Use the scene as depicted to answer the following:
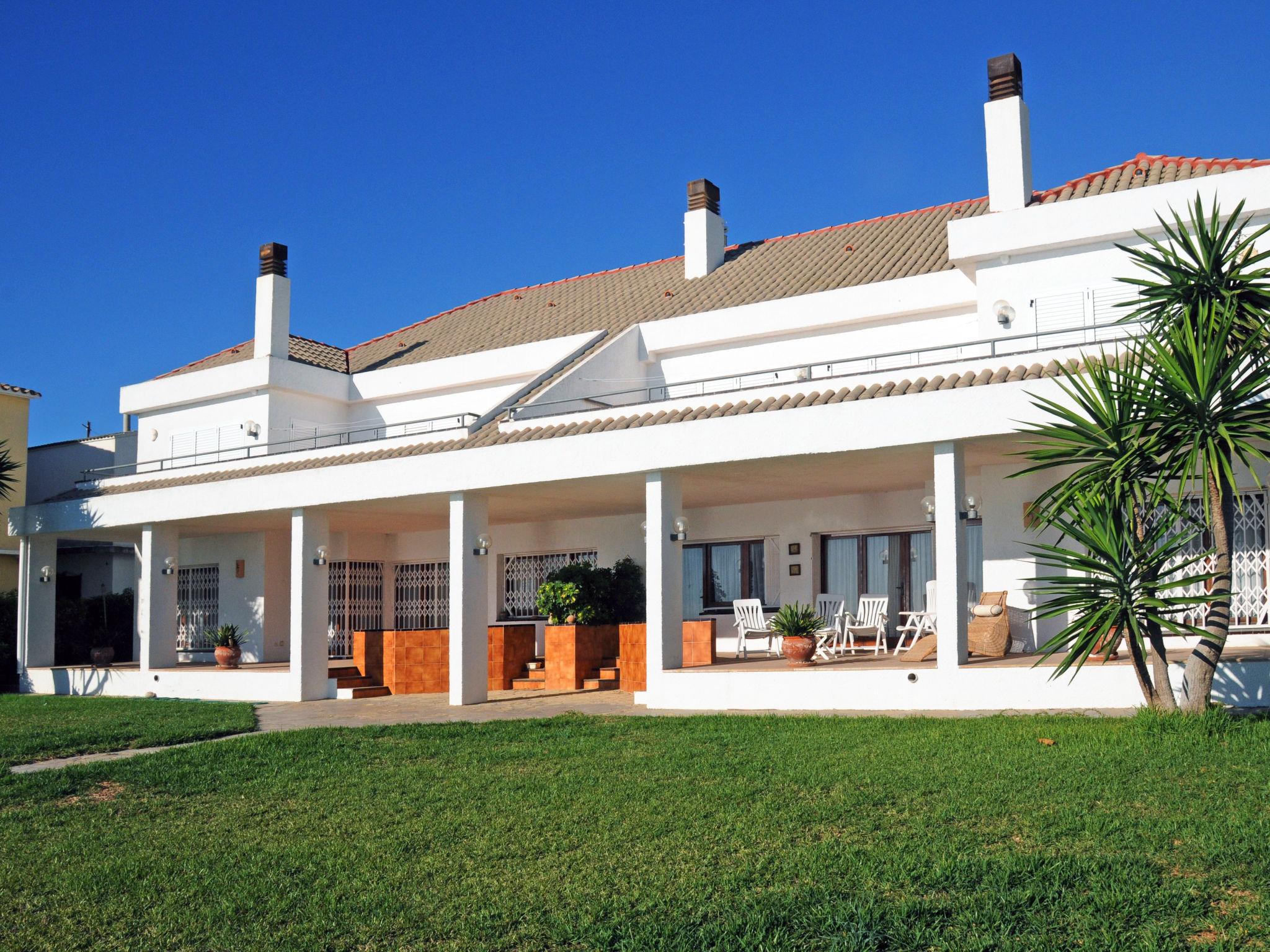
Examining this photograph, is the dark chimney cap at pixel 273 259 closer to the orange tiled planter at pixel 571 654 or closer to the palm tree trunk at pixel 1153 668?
the orange tiled planter at pixel 571 654

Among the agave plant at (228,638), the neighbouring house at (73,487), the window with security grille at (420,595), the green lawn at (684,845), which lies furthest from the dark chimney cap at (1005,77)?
the neighbouring house at (73,487)

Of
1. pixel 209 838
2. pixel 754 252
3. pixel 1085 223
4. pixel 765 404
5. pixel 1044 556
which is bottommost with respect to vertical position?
pixel 209 838

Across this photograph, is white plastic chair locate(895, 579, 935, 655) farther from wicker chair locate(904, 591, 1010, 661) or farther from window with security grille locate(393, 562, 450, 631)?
window with security grille locate(393, 562, 450, 631)

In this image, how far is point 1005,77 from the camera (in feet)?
57.6

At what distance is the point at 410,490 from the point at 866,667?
693 centimetres

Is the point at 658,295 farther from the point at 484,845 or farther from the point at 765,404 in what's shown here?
the point at 484,845

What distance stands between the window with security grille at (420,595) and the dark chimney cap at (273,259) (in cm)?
658

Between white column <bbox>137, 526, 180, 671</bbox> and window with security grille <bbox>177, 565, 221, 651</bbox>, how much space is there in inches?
126

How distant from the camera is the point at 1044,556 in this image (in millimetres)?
10031

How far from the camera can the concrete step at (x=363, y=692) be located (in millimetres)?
18406

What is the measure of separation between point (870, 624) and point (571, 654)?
4499mm

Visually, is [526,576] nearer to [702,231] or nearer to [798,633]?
[702,231]

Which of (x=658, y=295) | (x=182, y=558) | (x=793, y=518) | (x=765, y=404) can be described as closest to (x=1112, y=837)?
(x=765, y=404)

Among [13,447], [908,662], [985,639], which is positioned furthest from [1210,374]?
[13,447]
